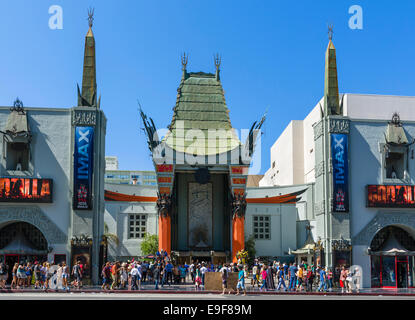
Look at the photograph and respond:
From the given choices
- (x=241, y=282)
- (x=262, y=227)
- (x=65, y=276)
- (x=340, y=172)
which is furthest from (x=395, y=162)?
(x=65, y=276)

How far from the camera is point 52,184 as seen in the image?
109 ft

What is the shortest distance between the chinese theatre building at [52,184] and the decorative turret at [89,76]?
83 mm

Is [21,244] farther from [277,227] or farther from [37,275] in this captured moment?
[277,227]

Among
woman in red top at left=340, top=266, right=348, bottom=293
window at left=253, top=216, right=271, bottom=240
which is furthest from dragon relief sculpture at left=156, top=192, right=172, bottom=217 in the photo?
woman in red top at left=340, top=266, right=348, bottom=293

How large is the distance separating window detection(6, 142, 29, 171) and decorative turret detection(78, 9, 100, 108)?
4.19 meters

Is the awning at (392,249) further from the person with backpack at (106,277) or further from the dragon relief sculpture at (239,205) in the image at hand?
the person with backpack at (106,277)

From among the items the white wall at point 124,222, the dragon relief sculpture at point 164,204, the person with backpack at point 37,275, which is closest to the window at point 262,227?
the white wall at point 124,222

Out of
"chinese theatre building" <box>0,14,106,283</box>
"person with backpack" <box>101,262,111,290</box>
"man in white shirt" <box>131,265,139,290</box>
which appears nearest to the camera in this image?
"person with backpack" <box>101,262,111,290</box>

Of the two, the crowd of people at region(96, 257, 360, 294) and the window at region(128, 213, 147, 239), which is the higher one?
the window at region(128, 213, 147, 239)

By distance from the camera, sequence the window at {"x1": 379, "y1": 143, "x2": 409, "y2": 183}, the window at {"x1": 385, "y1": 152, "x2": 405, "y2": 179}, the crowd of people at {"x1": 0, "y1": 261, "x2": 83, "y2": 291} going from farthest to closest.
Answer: the window at {"x1": 385, "y1": 152, "x2": 405, "y2": 179}
the window at {"x1": 379, "y1": 143, "x2": 409, "y2": 183}
the crowd of people at {"x1": 0, "y1": 261, "x2": 83, "y2": 291}

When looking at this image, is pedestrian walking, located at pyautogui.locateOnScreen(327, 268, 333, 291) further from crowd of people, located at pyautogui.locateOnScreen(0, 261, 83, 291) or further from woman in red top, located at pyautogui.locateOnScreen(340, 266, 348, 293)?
crowd of people, located at pyautogui.locateOnScreen(0, 261, 83, 291)

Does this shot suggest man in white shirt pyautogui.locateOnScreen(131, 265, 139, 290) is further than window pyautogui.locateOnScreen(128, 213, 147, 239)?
No

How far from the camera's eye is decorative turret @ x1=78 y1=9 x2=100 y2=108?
113 feet

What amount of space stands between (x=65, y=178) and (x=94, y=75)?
640cm
